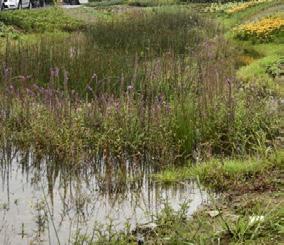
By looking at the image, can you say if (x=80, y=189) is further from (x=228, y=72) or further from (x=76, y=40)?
(x=76, y=40)

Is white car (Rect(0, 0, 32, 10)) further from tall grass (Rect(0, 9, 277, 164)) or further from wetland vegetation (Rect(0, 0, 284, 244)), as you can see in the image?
tall grass (Rect(0, 9, 277, 164))

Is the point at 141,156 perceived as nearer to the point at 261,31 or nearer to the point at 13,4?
the point at 261,31

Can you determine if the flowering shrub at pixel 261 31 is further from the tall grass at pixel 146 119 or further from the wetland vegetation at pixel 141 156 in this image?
the tall grass at pixel 146 119

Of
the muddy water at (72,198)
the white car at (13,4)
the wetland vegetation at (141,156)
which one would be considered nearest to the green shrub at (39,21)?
the white car at (13,4)

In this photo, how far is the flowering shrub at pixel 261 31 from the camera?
52.0 ft

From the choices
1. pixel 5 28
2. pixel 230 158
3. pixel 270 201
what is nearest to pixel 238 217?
pixel 270 201

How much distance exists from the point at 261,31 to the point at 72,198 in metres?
11.5

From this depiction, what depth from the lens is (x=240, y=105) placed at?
24.6ft

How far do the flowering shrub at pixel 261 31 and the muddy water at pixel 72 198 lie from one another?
33.6ft

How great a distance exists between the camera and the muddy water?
16.2 feet

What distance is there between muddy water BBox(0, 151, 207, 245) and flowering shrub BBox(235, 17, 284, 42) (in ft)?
33.6

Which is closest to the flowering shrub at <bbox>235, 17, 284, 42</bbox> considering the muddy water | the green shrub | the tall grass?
the green shrub

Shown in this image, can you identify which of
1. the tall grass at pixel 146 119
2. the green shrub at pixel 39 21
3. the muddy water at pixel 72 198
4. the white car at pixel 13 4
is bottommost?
the muddy water at pixel 72 198

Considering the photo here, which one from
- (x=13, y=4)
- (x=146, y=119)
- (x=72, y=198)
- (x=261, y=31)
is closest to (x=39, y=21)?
(x=261, y=31)
